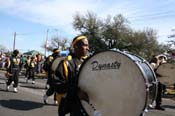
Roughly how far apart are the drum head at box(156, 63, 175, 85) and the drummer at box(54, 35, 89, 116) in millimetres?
8344

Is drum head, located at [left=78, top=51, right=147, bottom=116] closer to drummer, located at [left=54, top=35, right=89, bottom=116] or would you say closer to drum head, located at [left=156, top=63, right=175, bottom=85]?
drummer, located at [left=54, top=35, right=89, bottom=116]

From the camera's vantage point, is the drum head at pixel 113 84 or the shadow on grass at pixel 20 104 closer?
the drum head at pixel 113 84

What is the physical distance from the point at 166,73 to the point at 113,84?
355 inches

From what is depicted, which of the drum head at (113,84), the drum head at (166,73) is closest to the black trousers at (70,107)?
the drum head at (113,84)

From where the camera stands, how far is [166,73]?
42.0 ft

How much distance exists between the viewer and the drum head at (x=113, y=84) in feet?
12.8

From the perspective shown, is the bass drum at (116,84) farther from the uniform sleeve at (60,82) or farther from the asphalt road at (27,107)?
the asphalt road at (27,107)

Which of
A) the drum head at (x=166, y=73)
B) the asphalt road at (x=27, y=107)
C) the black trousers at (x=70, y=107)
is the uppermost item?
the drum head at (x=166, y=73)

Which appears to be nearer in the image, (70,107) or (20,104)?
(70,107)

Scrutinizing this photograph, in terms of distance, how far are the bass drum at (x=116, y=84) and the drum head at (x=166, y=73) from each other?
8496 millimetres

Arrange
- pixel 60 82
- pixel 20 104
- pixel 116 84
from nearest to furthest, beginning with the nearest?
pixel 116 84 → pixel 60 82 → pixel 20 104

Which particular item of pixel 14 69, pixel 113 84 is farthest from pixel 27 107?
pixel 113 84

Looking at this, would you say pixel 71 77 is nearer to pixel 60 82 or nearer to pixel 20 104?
pixel 60 82

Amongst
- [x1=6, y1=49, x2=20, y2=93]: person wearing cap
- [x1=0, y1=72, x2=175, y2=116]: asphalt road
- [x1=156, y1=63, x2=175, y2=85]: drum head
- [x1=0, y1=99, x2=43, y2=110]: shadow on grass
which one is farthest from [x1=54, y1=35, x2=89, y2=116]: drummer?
[x1=6, y1=49, x2=20, y2=93]: person wearing cap
